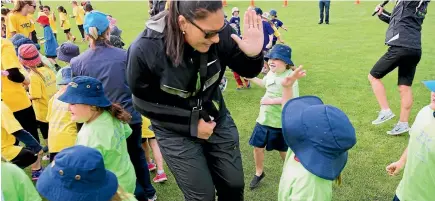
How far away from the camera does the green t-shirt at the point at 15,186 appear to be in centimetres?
245

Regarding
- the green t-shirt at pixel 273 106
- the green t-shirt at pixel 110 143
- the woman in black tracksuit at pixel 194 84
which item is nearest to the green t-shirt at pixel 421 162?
the woman in black tracksuit at pixel 194 84

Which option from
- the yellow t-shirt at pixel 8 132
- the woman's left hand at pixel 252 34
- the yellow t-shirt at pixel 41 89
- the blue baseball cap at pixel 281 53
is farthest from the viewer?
the yellow t-shirt at pixel 41 89

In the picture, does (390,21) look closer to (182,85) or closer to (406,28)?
(406,28)

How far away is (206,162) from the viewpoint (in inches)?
110

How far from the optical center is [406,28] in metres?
5.39

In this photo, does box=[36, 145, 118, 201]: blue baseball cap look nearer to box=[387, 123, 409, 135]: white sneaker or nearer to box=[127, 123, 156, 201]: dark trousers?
box=[127, 123, 156, 201]: dark trousers

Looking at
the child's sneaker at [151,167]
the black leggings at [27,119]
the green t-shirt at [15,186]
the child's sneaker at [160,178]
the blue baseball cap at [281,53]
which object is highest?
the blue baseball cap at [281,53]

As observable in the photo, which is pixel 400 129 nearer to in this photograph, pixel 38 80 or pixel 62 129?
pixel 62 129

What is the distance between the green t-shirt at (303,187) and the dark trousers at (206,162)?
46 centimetres

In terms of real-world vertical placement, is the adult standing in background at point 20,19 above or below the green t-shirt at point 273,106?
above

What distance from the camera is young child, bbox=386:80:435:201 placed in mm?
2787

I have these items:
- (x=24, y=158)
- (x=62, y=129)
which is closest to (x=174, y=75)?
(x=62, y=129)

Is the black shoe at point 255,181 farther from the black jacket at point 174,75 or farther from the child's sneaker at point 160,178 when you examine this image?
the black jacket at point 174,75

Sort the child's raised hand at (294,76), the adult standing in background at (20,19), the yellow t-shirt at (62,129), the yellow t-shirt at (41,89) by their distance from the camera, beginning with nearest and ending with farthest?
the child's raised hand at (294,76) < the yellow t-shirt at (62,129) < the yellow t-shirt at (41,89) < the adult standing in background at (20,19)
